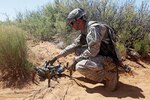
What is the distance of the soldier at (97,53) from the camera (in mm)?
5023

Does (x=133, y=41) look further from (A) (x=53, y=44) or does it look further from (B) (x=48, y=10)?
(B) (x=48, y=10)

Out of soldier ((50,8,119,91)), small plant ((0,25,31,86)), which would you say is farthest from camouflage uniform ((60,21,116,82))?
small plant ((0,25,31,86))

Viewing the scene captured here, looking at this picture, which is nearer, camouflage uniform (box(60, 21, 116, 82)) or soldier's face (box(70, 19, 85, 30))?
camouflage uniform (box(60, 21, 116, 82))

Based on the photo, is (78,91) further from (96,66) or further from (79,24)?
(79,24)

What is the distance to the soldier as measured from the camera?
502cm

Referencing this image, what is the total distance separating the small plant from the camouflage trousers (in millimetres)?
1314

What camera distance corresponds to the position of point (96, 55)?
16.8ft

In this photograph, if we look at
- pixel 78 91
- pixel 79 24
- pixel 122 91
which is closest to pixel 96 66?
pixel 78 91

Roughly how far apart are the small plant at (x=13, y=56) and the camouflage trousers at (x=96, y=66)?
1314 mm

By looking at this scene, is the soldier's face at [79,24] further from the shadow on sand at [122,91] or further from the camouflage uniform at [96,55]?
the shadow on sand at [122,91]

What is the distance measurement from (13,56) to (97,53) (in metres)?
1.75

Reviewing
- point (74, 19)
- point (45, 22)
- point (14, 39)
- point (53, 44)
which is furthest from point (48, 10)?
point (74, 19)

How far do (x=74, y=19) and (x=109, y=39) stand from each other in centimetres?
66

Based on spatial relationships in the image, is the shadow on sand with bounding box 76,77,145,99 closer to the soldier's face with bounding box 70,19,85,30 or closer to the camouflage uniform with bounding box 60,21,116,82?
the camouflage uniform with bounding box 60,21,116,82
